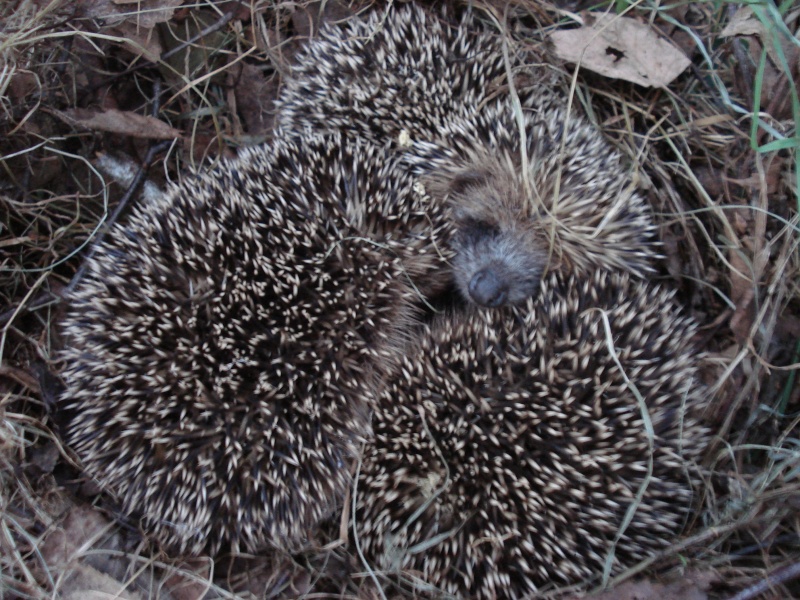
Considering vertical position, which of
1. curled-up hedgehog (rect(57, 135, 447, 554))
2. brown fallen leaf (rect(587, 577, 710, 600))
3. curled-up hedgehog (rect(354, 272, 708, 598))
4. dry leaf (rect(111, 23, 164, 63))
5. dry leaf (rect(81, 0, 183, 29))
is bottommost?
brown fallen leaf (rect(587, 577, 710, 600))

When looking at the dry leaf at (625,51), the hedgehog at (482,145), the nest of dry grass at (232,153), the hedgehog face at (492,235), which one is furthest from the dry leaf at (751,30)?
the hedgehog face at (492,235)

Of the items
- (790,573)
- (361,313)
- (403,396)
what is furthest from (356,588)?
(790,573)

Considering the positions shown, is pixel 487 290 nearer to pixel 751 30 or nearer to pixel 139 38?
pixel 751 30

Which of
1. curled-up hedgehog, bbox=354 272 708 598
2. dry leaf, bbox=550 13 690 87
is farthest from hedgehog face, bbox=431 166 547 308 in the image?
dry leaf, bbox=550 13 690 87

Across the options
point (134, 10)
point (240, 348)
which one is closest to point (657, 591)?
point (240, 348)

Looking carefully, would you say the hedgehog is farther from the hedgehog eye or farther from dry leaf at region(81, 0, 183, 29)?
dry leaf at region(81, 0, 183, 29)

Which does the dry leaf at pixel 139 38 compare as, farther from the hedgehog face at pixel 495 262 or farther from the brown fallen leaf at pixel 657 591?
the brown fallen leaf at pixel 657 591
